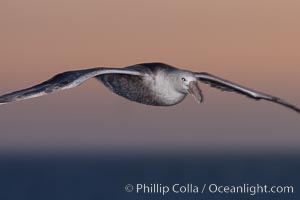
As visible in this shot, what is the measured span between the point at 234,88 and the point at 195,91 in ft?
7.53

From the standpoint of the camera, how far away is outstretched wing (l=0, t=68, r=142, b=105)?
2372 cm

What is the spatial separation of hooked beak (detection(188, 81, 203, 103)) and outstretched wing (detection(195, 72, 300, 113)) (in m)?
1.18

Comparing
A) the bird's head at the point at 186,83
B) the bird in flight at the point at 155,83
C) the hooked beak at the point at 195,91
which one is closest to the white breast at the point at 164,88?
the bird in flight at the point at 155,83

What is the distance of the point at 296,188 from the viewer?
95500 millimetres

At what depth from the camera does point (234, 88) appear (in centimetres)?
2823

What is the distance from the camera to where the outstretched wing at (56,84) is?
Answer: 934 inches

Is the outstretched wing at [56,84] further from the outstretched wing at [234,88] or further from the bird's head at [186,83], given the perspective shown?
the outstretched wing at [234,88]

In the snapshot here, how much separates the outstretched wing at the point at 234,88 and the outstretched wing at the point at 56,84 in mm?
3139

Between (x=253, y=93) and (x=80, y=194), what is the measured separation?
6210 cm

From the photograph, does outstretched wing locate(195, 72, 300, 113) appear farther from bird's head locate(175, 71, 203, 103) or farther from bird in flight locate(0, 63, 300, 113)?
bird's head locate(175, 71, 203, 103)

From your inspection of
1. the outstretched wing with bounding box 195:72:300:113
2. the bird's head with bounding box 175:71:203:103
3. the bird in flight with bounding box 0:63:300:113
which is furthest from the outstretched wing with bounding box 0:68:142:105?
the outstretched wing with bounding box 195:72:300:113

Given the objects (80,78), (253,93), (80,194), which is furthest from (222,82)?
(80,194)

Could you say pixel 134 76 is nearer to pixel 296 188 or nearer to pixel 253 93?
pixel 253 93

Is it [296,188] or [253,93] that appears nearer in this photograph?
[253,93]
